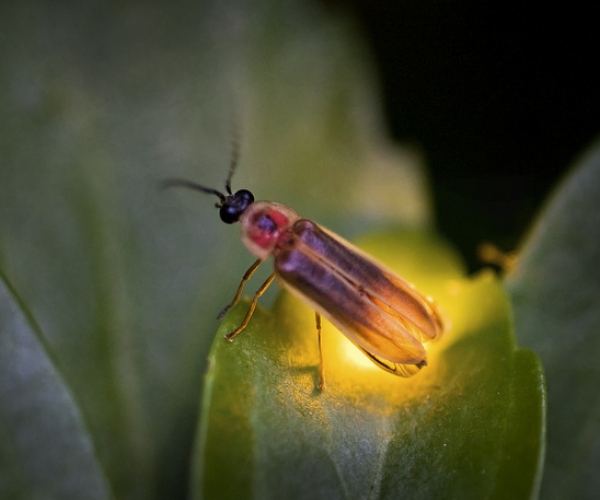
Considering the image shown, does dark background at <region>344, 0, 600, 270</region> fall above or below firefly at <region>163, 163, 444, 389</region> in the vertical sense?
above

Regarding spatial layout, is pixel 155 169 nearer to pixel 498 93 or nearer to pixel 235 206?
pixel 235 206

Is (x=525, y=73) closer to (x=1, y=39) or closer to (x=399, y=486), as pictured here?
(x=399, y=486)

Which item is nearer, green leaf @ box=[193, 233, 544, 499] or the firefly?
green leaf @ box=[193, 233, 544, 499]

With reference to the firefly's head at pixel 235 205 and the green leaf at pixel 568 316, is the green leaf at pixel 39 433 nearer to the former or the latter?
the firefly's head at pixel 235 205

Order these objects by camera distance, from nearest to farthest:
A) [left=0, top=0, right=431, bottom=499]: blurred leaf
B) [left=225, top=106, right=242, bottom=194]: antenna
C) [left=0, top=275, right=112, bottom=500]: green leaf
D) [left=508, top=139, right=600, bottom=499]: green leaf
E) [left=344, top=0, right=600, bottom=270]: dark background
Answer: [left=0, top=275, right=112, bottom=500]: green leaf
[left=508, top=139, right=600, bottom=499]: green leaf
[left=0, top=0, right=431, bottom=499]: blurred leaf
[left=225, top=106, right=242, bottom=194]: antenna
[left=344, top=0, right=600, bottom=270]: dark background

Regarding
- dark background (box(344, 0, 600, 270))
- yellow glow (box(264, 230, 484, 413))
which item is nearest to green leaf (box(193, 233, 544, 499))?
yellow glow (box(264, 230, 484, 413))

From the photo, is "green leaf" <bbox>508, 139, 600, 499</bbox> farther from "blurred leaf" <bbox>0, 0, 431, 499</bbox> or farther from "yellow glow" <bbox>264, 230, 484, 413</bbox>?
"blurred leaf" <bbox>0, 0, 431, 499</bbox>

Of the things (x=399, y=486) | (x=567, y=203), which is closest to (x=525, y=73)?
(x=567, y=203)
